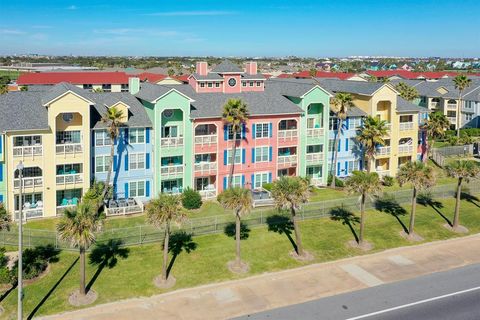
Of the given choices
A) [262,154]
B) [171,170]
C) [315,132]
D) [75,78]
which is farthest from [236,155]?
[75,78]

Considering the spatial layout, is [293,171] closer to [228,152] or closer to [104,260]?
[228,152]

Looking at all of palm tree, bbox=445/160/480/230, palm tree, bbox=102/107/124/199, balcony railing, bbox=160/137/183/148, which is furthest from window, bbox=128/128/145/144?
palm tree, bbox=445/160/480/230

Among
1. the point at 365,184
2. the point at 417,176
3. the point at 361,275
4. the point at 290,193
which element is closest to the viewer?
the point at 361,275

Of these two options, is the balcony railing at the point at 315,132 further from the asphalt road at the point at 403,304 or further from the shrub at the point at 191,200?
the asphalt road at the point at 403,304

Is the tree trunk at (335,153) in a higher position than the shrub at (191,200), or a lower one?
higher

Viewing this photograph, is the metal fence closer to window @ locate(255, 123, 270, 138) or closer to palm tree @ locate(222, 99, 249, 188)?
palm tree @ locate(222, 99, 249, 188)

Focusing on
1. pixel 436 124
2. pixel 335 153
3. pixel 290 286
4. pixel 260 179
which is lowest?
pixel 290 286

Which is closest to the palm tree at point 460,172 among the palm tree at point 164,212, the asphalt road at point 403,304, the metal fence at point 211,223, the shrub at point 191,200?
the metal fence at point 211,223

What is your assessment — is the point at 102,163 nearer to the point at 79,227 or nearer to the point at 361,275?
the point at 79,227
